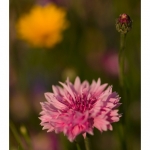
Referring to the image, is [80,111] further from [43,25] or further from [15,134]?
[43,25]

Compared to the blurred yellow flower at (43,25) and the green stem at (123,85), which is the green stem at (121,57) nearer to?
the green stem at (123,85)

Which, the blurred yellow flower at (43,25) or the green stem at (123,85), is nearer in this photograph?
the green stem at (123,85)

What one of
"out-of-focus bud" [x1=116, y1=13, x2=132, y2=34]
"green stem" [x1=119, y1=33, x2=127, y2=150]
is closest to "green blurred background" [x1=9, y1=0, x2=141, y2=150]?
"green stem" [x1=119, y1=33, x2=127, y2=150]

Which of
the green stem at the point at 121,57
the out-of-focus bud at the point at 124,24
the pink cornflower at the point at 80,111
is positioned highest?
the out-of-focus bud at the point at 124,24

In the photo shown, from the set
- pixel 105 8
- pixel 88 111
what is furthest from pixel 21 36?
pixel 88 111

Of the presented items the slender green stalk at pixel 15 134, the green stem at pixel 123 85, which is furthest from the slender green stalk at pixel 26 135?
the green stem at pixel 123 85
